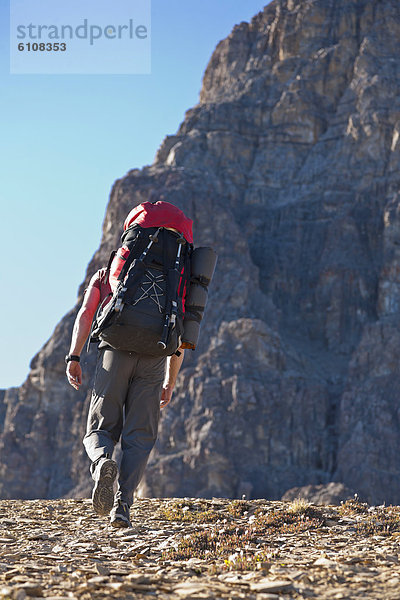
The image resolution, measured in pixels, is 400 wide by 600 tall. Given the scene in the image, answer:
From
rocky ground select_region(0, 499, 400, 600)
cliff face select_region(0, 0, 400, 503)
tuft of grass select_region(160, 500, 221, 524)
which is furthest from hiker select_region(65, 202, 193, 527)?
cliff face select_region(0, 0, 400, 503)

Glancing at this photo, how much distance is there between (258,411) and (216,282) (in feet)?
58.7

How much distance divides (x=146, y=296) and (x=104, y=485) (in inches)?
53.5

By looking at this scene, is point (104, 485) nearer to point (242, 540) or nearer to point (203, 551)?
point (203, 551)

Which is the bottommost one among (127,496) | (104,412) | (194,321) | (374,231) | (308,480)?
(308,480)

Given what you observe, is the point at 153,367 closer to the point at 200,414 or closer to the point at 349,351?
the point at 200,414

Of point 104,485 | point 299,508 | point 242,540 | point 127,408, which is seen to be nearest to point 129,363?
point 127,408

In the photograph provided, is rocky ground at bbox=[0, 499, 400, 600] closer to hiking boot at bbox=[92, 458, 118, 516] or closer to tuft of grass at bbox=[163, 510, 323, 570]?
tuft of grass at bbox=[163, 510, 323, 570]

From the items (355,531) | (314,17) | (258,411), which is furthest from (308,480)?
(314,17)

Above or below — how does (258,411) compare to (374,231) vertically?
below

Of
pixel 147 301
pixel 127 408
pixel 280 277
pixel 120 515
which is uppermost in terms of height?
pixel 280 277

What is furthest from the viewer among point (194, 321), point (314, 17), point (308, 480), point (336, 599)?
point (314, 17)

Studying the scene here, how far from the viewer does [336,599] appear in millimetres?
3754

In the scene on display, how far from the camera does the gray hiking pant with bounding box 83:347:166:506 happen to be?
5738 millimetres

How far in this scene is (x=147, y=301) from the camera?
5.63 meters
